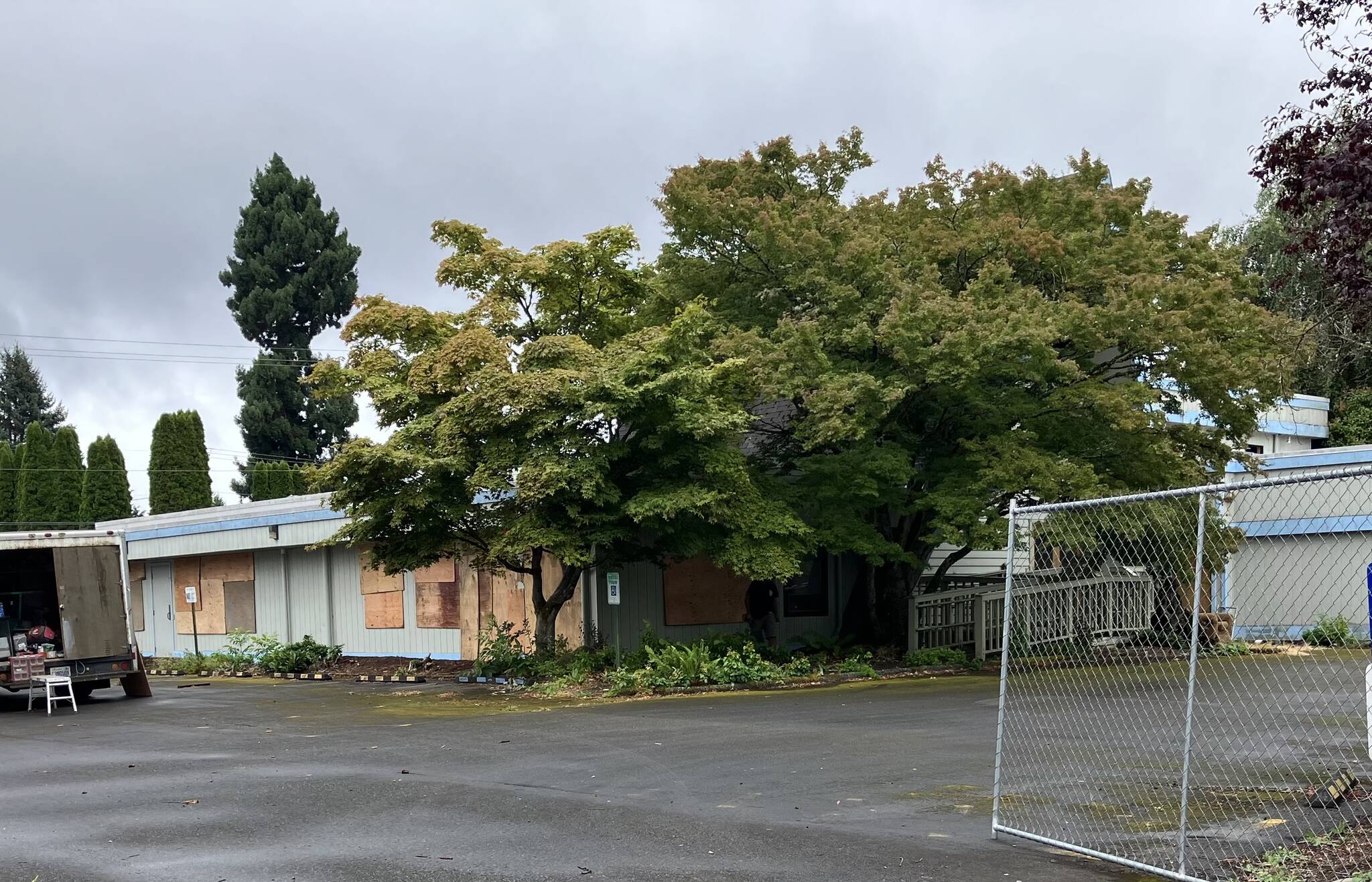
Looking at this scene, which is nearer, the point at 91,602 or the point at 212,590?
the point at 91,602

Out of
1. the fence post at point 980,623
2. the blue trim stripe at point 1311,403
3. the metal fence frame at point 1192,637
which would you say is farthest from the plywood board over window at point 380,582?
the blue trim stripe at point 1311,403

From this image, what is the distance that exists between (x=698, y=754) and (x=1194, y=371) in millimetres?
12366

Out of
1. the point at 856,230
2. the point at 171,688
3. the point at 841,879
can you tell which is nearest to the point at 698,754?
the point at 841,879

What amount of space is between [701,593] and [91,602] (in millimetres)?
11108

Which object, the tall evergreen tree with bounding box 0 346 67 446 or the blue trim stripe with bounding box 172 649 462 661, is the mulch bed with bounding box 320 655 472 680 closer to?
the blue trim stripe with bounding box 172 649 462 661

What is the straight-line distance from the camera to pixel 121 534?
22922mm

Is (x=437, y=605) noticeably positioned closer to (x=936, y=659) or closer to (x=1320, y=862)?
(x=936, y=659)

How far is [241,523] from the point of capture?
106 ft

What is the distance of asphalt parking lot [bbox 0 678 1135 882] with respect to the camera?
7984mm

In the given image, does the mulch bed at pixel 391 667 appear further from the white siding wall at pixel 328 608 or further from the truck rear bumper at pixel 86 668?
the truck rear bumper at pixel 86 668

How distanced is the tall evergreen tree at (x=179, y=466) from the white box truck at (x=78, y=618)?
31843mm

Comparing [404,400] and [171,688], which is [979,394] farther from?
[171,688]

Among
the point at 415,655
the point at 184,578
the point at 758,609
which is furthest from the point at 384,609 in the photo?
the point at 184,578

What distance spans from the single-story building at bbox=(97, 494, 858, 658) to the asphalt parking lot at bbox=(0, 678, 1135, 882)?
676 centimetres
